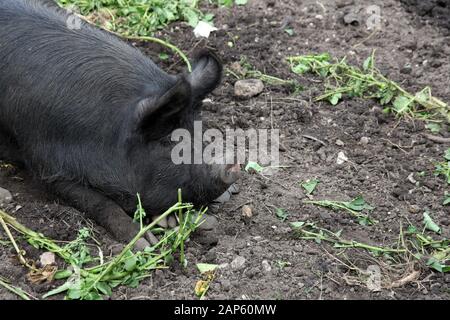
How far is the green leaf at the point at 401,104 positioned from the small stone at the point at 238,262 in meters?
1.94

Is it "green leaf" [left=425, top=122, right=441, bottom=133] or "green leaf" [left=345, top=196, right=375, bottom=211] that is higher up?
"green leaf" [left=345, top=196, right=375, bottom=211]

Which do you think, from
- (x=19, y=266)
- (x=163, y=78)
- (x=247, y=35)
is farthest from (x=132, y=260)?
(x=247, y=35)

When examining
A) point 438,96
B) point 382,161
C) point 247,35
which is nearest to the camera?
point 382,161

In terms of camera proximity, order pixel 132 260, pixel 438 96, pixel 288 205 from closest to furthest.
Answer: pixel 132 260
pixel 288 205
pixel 438 96

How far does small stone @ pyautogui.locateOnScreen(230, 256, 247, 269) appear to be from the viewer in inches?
162

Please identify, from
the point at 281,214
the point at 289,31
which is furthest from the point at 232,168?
the point at 289,31

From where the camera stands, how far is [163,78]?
172 inches

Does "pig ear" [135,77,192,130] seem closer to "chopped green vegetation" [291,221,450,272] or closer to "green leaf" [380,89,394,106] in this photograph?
"chopped green vegetation" [291,221,450,272]

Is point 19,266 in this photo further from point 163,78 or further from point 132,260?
point 163,78

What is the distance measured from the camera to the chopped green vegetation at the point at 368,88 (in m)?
5.50

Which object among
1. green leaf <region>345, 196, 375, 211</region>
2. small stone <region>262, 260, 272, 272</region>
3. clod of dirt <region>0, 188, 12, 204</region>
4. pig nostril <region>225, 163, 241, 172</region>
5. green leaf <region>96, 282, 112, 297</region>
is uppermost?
pig nostril <region>225, 163, 241, 172</region>

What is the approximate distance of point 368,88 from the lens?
5711 millimetres

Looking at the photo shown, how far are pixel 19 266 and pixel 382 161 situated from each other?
2490mm

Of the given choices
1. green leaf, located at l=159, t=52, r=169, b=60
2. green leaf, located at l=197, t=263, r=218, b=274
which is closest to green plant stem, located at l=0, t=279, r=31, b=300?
green leaf, located at l=197, t=263, r=218, b=274
